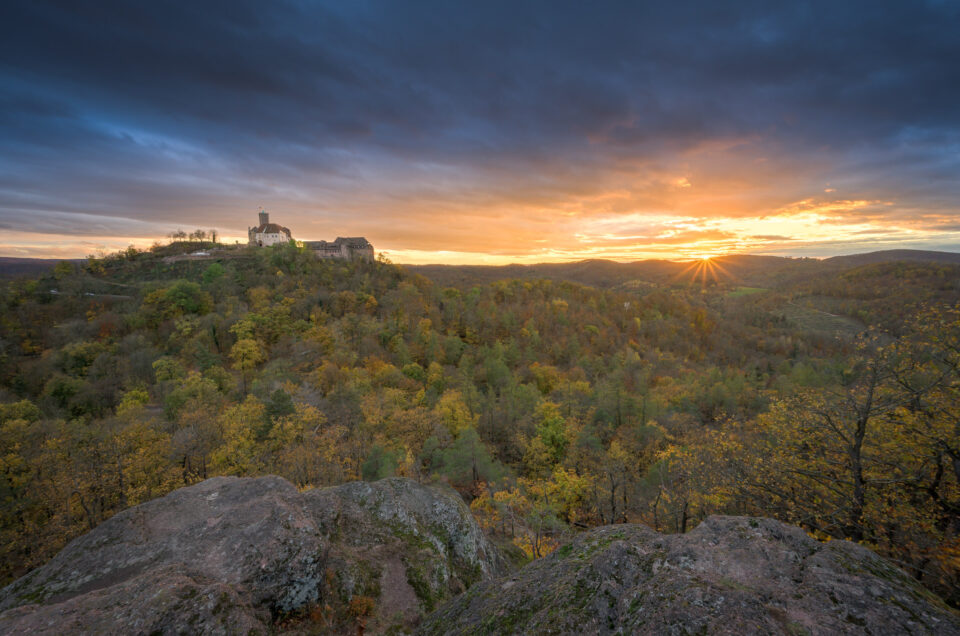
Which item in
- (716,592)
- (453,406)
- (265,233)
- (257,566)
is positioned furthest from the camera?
(265,233)

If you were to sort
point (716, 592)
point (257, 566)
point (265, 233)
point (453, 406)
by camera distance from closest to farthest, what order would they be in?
1. point (716, 592)
2. point (257, 566)
3. point (453, 406)
4. point (265, 233)

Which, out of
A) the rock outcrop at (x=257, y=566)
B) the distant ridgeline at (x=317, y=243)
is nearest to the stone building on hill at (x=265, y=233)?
the distant ridgeline at (x=317, y=243)

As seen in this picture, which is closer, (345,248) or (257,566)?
(257,566)

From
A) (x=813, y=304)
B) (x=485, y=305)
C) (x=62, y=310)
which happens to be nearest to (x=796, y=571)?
(x=485, y=305)

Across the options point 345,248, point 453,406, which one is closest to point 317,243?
point 345,248

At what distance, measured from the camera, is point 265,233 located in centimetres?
11188

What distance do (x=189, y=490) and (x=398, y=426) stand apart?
2292 cm

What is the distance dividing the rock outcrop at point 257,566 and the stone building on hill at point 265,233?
118 m

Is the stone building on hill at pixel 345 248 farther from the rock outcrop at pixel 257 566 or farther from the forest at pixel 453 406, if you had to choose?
the rock outcrop at pixel 257 566

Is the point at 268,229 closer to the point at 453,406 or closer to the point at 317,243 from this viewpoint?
the point at 317,243

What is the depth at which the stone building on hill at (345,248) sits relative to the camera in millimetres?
112062

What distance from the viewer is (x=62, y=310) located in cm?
6525

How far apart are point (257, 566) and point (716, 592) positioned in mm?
10172

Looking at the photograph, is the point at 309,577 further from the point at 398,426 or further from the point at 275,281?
the point at 275,281
